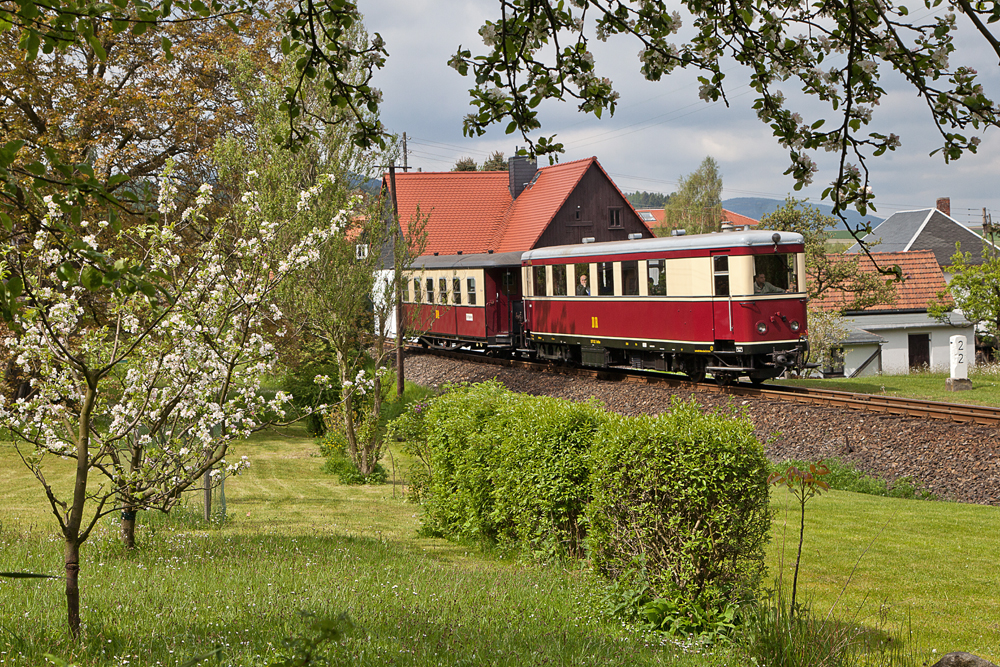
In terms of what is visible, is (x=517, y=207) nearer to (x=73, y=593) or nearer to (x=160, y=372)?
(x=160, y=372)

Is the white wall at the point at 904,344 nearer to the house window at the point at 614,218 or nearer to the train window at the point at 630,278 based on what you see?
the house window at the point at 614,218

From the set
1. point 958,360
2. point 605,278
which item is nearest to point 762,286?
point 605,278

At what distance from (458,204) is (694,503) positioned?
3573cm

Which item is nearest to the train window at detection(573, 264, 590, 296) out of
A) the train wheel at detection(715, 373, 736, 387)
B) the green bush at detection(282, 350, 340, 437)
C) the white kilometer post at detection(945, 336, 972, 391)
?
the train wheel at detection(715, 373, 736, 387)

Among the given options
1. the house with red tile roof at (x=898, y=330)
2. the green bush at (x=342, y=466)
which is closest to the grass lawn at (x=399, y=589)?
the green bush at (x=342, y=466)

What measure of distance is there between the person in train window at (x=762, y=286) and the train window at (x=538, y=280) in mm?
7497

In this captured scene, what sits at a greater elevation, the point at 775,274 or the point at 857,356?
the point at 775,274

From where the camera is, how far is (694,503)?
6.16 m

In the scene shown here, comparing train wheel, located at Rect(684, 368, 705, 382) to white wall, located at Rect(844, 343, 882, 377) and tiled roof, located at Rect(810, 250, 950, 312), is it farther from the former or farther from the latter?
tiled roof, located at Rect(810, 250, 950, 312)

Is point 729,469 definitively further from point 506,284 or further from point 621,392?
point 506,284

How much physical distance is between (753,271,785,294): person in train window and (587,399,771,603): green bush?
472 inches

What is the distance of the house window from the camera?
39.4m

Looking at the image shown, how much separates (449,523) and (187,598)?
178 inches

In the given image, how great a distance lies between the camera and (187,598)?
6.04 m
